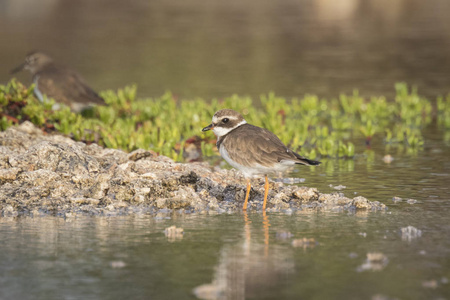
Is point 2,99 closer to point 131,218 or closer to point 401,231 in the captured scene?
point 131,218

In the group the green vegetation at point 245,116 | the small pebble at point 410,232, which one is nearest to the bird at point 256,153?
the small pebble at point 410,232

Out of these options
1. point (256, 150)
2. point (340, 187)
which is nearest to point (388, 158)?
point (340, 187)

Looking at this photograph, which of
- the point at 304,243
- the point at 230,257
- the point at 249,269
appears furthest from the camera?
the point at 304,243

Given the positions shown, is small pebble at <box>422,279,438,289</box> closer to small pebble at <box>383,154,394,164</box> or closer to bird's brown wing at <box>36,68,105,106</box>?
small pebble at <box>383,154,394,164</box>

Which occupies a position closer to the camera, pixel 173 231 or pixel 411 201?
pixel 173 231

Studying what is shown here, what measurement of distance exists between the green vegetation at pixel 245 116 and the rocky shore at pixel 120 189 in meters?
2.90

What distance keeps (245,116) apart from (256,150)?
7668 millimetres

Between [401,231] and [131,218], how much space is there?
307cm

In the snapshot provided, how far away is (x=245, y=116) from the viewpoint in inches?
711

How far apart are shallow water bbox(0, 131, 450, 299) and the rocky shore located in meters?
0.36

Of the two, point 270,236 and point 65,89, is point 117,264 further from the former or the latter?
point 65,89

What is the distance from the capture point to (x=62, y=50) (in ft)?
116

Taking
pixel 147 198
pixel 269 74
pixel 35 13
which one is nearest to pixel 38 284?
pixel 147 198

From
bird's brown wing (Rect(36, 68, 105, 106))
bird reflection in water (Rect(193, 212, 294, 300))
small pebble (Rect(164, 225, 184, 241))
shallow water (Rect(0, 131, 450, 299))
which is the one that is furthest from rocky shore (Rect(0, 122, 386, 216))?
bird's brown wing (Rect(36, 68, 105, 106))
